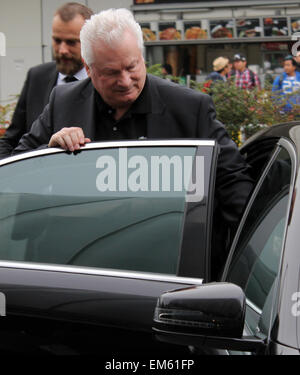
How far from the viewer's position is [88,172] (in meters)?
2.36

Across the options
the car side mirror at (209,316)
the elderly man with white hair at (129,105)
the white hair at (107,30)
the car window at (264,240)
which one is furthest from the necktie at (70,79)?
the car side mirror at (209,316)

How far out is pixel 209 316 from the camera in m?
1.62

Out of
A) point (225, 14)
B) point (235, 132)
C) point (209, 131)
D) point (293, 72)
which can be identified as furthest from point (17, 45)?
point (209, 131)

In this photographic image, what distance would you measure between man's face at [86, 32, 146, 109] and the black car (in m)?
0.36

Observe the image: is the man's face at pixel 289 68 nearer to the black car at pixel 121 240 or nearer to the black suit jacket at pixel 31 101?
the black suit jacket at pixel 31 101

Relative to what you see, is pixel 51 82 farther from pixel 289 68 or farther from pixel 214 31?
pixel 214 31

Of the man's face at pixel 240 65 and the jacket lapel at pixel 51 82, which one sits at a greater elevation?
the jacket lapel at pixel 51 82

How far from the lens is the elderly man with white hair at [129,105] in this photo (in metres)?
2.60

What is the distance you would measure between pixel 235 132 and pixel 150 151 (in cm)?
324

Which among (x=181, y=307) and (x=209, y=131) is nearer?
(x=181, y=307)

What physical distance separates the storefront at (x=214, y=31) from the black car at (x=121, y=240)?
1000cm

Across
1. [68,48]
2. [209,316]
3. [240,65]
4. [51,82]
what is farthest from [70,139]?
[240,65]

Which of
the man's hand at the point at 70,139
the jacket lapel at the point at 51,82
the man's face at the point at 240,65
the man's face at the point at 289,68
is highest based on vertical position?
the jacket lapel at the point at 51,82
